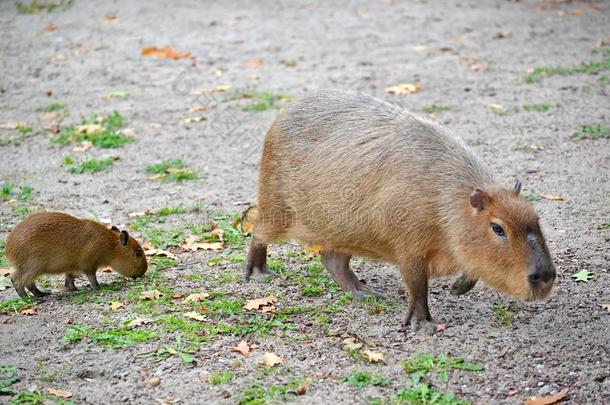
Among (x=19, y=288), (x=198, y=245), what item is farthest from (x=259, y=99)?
(x=19, y=288)

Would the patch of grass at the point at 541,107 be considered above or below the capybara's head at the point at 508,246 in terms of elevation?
below

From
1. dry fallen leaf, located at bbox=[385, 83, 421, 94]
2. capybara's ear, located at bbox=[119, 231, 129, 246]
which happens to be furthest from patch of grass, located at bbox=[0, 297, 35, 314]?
dry fallen leaf, located at bbox=[385, 83, 421, 94]

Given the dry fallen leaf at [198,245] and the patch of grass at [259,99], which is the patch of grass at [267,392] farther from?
the patch of grass at [259,99]

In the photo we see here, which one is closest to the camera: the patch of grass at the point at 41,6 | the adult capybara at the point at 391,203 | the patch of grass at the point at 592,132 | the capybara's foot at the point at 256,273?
the adult capybara at the point at 391,203

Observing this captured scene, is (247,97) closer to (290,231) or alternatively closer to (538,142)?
(538,142)

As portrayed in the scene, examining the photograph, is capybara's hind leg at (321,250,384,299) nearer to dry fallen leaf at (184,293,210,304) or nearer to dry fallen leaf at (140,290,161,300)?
dry fallen leaf at (184,293,210,304)

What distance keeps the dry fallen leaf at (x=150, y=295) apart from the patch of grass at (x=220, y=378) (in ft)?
3.39

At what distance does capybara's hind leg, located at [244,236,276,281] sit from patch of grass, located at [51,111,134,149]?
120 inches

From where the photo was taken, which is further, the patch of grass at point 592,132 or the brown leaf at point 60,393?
the patch of grass at point 592,132

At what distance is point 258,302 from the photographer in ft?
15.3

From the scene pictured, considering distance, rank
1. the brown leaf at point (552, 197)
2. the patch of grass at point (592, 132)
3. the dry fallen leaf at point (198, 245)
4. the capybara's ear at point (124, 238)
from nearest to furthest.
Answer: the capybara's ear at point (124, 238) → the dry fallen leaf at point (198, 245) → the brown leaf at point (552, 197) → the patch of grass at point (592, 132)

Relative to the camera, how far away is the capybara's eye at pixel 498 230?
3774 millimetres

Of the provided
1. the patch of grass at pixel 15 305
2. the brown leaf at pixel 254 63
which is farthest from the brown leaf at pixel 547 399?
the brown leaf at pixel 254 63

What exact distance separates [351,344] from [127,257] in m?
1.65
